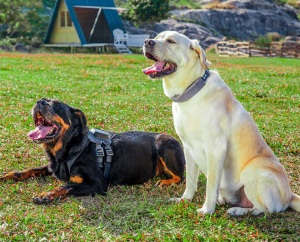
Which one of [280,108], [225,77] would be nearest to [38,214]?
[280,108]

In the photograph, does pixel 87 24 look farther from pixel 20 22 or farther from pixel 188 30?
pixel 188 30

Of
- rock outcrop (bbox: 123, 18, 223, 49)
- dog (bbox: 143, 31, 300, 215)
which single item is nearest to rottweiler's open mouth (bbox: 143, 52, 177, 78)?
dog (bbox: 143, 31, 300, 215)

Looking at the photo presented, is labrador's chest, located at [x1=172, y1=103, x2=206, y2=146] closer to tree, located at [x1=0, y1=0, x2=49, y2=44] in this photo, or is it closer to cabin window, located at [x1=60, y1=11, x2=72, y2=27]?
cabin window, located at [x1=60, y1=11, x2=72, y2=27]

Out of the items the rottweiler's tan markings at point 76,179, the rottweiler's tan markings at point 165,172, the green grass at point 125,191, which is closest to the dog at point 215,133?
the green grass at point 125,191

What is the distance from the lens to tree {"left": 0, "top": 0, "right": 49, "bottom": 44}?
3853 cm

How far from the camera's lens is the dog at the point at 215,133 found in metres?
3.99

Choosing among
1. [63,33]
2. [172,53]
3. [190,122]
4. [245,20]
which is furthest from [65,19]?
[190,122]

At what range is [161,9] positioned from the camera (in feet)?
128

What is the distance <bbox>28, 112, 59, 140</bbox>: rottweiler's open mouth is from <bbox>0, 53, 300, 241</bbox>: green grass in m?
0.77

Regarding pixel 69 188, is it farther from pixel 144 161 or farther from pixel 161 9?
pixel 161 9

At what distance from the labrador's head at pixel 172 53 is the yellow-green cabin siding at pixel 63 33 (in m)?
35.1

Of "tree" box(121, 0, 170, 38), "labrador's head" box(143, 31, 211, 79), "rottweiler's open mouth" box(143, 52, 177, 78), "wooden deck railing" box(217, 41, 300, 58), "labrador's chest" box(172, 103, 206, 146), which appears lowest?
"wooden deck railing" box(217, 41, 300, 58)

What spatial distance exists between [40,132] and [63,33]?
117 feet

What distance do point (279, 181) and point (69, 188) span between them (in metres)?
2.63
